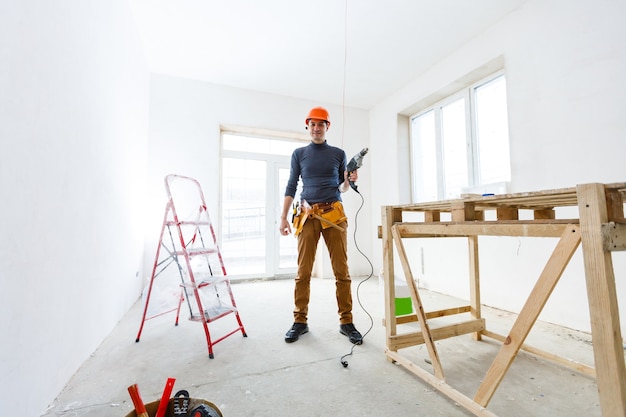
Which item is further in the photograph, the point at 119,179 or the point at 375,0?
the point at 375,0

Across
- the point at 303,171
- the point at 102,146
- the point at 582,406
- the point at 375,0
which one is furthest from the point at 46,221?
the point at 375,0

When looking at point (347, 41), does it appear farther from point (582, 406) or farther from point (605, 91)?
point (582, 406)

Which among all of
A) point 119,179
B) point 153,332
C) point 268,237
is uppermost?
point 119,179

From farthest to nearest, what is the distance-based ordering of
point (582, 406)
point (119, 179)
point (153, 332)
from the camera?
point (119, 179)
point (153, 332)
point (582, 406)

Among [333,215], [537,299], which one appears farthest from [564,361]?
[333,215]

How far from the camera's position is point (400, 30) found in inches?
111

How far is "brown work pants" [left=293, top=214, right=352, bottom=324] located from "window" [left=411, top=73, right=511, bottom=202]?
5.66 ft

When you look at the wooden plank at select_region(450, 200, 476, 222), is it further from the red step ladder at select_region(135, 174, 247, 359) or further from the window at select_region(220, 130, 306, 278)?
the window at select_region(220, 130, 306, 278)

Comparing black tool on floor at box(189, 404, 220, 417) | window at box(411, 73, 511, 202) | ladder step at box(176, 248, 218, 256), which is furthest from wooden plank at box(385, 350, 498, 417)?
window at box(411, 73, 511, 202)

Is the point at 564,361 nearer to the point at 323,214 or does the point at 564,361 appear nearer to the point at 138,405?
the point at 323,214

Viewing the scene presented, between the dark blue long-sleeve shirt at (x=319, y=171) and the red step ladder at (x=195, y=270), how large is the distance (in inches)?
30.4

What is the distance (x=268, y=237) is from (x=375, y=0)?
2.98 metres

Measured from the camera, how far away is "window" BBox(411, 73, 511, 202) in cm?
283

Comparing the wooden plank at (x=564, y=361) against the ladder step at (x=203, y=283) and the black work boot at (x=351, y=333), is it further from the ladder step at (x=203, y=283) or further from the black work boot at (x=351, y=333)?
the ladder step at (x=203, y=283)
